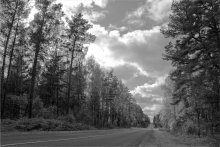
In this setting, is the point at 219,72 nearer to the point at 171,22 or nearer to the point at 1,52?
the point at 171,22

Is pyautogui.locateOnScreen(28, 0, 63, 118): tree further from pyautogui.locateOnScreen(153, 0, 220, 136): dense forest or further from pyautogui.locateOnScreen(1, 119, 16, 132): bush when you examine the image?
pyautogui.locateOnScreen(153, 0, 220, 136): dense forest

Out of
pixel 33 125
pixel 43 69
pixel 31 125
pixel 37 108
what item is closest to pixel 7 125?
pixel 31 125

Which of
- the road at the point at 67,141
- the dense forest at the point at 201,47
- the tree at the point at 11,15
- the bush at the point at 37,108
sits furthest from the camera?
the bush at the point at 37,108

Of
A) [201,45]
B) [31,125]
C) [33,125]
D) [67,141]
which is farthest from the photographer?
[33,125]

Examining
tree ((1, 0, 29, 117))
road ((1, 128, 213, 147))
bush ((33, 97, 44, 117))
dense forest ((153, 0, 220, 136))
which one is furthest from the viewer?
bush ((33, 97, 44, 117))

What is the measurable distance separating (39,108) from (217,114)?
24.4 metres

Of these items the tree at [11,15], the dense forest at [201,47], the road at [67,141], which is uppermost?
the tree at [11,15]

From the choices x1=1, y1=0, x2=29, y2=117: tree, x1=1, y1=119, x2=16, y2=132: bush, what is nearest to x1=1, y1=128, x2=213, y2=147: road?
x1=1, y1=119, x2=16, y2=132: bush

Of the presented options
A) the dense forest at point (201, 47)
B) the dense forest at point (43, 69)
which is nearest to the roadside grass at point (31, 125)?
the dense forest at point (43, 69)

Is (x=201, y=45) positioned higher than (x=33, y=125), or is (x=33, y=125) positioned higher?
(x=201, y=45)

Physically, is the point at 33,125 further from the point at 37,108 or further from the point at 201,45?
the point at 201,45

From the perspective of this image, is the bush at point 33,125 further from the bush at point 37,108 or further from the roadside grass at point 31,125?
the bush at point 37,108

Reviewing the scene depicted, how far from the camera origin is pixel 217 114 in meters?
18.8

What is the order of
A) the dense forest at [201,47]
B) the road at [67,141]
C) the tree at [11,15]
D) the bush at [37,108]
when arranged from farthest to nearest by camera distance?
the bush at [37,108], the tree at [11,15], the dense forest at [201,47], the road at [67,141]
